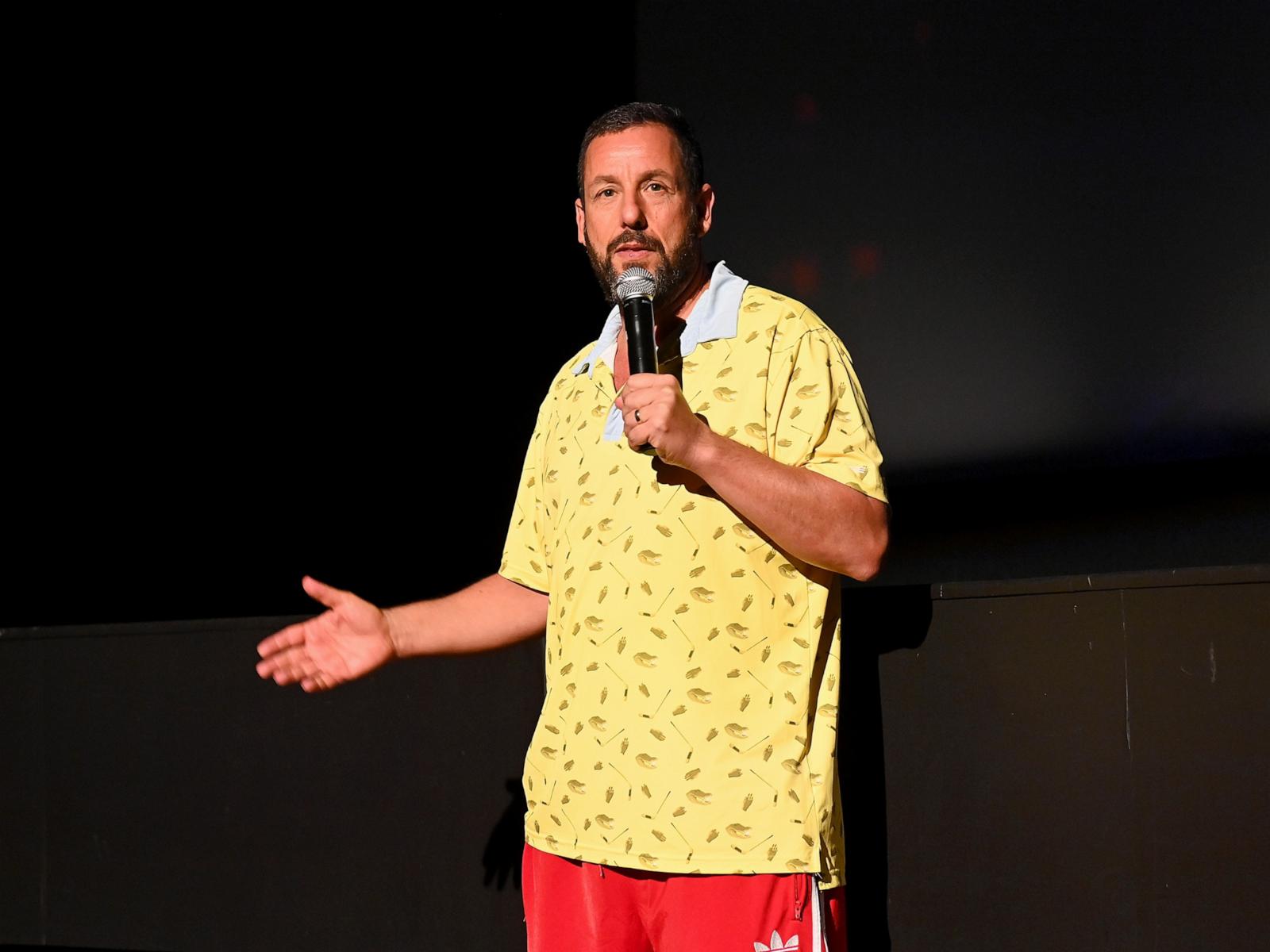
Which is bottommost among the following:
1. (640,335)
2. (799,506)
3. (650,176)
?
(799,506)

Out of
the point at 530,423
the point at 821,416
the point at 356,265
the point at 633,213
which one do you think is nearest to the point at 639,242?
the point at 633,213

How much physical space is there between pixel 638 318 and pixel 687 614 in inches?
11.5

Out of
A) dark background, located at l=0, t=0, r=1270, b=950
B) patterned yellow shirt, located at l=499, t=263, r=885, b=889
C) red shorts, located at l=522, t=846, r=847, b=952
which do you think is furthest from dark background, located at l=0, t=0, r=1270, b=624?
red shorts, located at l=522, t=846, r=847, b=952

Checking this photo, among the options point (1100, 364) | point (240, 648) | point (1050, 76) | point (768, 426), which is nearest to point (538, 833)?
point (768, 426)

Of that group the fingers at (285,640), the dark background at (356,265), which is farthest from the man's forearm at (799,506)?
the dark background at (356,265)

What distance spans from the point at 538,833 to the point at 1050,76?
7.02ft

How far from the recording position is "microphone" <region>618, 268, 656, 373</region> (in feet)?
4.17

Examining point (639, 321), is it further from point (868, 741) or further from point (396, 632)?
point (868, 741)

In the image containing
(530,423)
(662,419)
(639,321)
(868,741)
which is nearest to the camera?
(662,419)

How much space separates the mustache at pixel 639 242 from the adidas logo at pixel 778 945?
2.30ft

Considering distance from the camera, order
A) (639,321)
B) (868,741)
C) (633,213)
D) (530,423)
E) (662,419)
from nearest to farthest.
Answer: (662,419)
(639,321)
(633,213)
(868,741)
(530,423)

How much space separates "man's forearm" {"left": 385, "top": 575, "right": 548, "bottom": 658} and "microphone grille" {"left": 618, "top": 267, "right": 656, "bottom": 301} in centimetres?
41

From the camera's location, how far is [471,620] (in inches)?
62.4

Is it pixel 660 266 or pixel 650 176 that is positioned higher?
pixel 650 176
